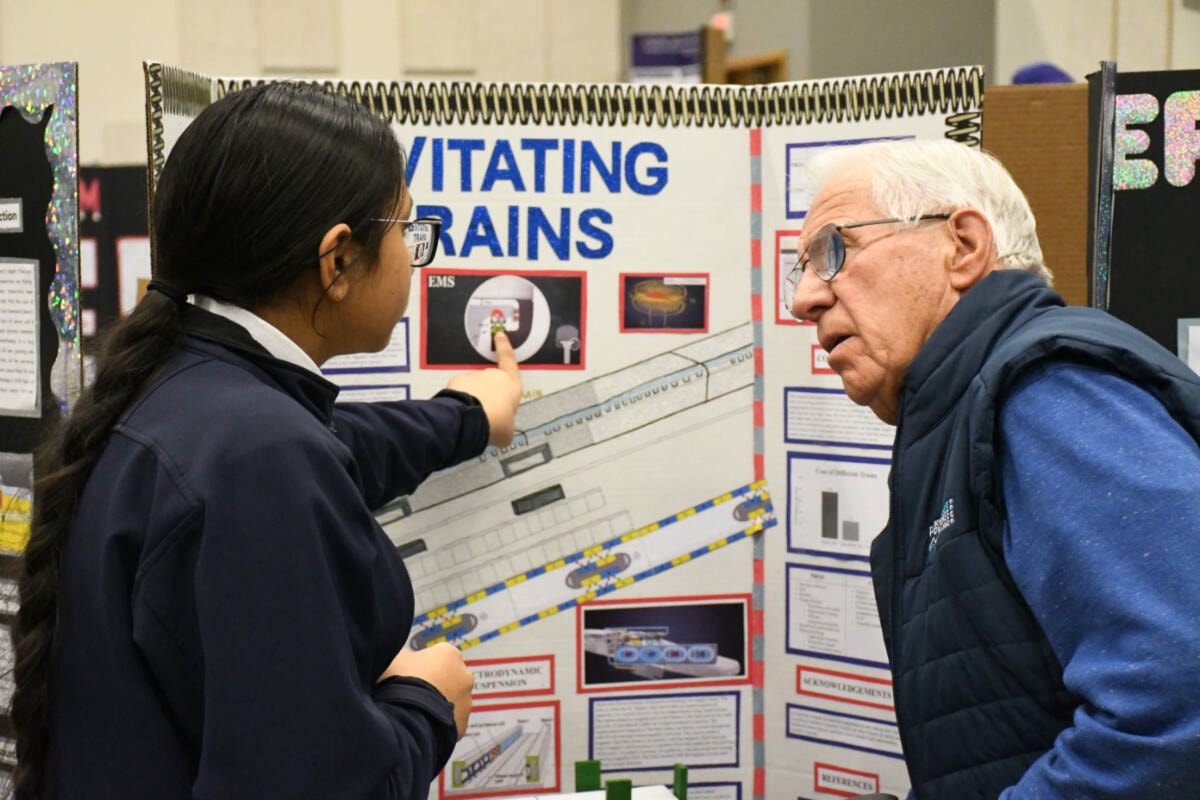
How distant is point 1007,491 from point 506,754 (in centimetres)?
96

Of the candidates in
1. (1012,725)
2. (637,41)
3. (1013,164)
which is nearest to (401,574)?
(1012,725)

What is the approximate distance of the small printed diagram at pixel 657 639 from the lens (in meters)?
1.65

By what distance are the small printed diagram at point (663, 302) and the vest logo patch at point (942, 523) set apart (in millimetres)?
647

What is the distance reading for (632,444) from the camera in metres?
1.63

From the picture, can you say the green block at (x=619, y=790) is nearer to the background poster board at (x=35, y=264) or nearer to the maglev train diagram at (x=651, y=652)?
the maglev train diagram at (x=651, y=652)

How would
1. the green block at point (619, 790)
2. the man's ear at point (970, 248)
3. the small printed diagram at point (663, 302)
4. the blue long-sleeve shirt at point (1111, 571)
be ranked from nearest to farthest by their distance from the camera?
the blue long-sleeve shirt at point (1111, 571) → the man's ear at point (970, 248) → the green block at point (619, 790) → the small printed diagram at point (663, 302)

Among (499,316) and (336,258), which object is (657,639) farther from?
(336,258)

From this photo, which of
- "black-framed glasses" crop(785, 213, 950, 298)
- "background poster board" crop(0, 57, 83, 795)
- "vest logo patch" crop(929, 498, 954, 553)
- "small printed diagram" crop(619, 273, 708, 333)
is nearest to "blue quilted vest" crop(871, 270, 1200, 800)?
"vest logo patch" crop(929, 498, 954, 553)

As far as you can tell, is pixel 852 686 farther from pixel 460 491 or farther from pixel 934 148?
pixel 934 148

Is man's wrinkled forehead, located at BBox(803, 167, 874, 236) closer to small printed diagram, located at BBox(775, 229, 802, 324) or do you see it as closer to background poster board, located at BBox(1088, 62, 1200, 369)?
small printed diagram, located at BBox(775, 229, 802, 324)

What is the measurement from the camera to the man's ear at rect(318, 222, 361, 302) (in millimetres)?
992

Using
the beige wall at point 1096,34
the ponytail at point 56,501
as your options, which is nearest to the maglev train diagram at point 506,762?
the ponytail at point 56,501

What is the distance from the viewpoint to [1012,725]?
0.94m

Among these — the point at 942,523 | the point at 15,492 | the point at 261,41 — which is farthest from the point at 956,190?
the point at 261,41
